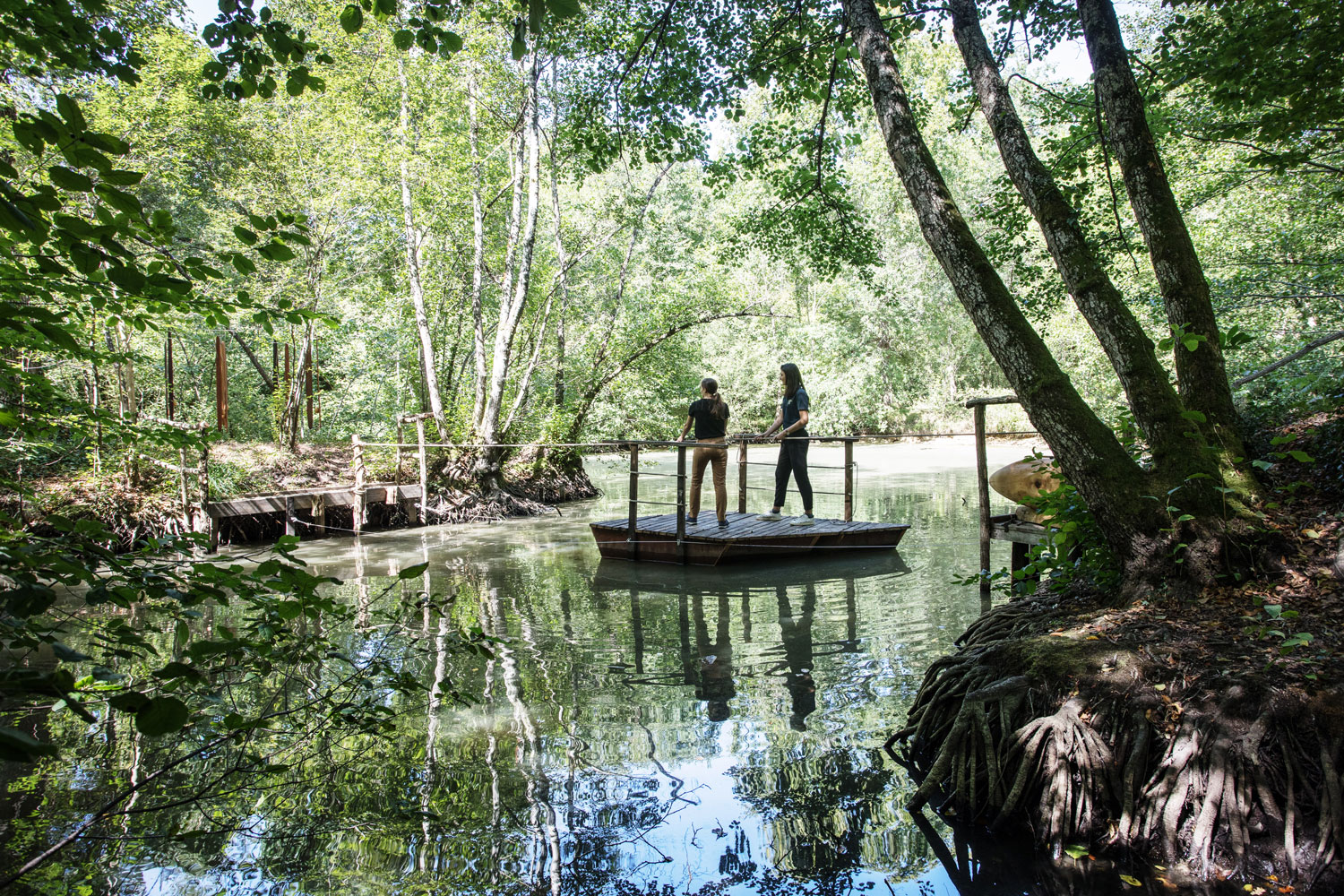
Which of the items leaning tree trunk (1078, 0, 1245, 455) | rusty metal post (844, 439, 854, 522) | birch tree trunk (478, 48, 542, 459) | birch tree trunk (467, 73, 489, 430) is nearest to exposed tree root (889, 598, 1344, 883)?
leaning tree trunk (1078, 0, 1245, 455)

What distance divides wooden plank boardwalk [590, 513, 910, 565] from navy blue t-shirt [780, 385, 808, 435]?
1.31 meters

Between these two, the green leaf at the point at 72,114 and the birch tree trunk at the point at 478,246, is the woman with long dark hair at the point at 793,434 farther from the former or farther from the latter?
the birch tree trunk at the point at 478,246

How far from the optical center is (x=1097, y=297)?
434cm

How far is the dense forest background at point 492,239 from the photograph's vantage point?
33.8 feet

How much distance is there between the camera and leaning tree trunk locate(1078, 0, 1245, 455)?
4281 mm

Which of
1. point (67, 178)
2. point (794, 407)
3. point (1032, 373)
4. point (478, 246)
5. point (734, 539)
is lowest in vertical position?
point (734, 539)

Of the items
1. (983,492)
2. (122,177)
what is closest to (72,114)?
(122,177)

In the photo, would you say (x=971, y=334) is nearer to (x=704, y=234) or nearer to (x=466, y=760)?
(x=704, y=234)

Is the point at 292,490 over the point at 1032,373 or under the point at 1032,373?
under

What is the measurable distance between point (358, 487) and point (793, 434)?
8.06 metres

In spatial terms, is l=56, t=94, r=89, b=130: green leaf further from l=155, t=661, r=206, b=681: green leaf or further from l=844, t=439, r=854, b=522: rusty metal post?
l=844, t=439, r=854, b=522: rusty metal post

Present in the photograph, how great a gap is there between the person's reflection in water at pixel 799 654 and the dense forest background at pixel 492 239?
323 cm

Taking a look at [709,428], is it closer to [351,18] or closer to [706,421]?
[706,421]

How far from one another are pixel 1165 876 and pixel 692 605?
5.30 metres
